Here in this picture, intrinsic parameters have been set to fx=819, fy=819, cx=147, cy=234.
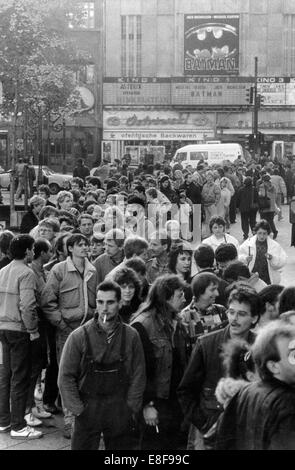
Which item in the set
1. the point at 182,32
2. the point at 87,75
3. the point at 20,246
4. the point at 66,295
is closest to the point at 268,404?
the point at 20,246

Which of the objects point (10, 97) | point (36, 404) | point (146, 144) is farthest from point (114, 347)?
point (146, 144)

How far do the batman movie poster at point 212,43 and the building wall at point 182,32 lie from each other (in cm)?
43

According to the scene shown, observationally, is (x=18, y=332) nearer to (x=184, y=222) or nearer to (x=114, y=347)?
(x=114, y=347)

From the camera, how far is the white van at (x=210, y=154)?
34375 mm

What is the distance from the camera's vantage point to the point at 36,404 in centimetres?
809

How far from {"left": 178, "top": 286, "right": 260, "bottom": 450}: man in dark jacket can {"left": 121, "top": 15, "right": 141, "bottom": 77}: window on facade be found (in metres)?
47.2

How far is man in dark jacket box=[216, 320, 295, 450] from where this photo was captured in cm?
363

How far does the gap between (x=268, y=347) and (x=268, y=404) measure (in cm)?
26

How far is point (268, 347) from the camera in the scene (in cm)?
377

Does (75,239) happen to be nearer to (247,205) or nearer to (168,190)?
(168,190)

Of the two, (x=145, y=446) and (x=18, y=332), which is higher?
(x=18, y=332)

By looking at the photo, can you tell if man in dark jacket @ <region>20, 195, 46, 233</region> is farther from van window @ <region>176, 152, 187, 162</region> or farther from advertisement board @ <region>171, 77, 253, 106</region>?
advertisement board @ <region>171, 77, 253, 106</region>

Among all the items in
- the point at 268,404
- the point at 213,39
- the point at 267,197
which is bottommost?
the point at 268,404
